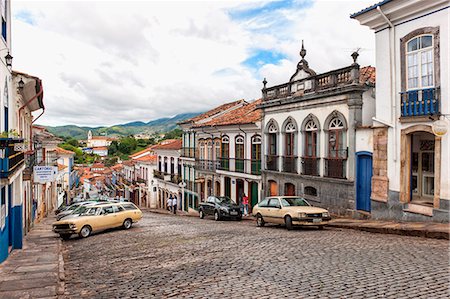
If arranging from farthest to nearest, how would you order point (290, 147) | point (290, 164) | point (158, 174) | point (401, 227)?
point (158, 174) → point (290, 147) → point (290, 164) → point (401, 227)

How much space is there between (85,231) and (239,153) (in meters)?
12.7

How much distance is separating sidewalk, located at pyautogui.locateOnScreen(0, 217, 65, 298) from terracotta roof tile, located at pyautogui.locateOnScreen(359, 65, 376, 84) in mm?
13806

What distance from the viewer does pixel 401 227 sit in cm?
1276

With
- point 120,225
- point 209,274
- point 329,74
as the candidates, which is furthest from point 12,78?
point 329,74

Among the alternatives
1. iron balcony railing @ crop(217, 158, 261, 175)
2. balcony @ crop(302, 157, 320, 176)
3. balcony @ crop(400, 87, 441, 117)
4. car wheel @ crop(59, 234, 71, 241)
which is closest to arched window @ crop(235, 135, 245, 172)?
iron balcony railing @ crop(217, 158, 261, 175)

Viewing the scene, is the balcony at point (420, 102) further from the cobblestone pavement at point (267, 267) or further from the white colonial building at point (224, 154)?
the white colonial building at point (224, 154)

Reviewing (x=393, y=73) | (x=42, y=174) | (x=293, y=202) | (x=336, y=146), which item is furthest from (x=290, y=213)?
(x=42, y=174)

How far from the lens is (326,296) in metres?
6.70

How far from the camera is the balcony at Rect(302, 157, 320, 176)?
63.4 feet

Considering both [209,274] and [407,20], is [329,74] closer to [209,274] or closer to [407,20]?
[407,20]

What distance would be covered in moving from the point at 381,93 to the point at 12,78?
535 inches

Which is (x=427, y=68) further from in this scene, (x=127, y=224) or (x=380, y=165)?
(x=127, y=224)

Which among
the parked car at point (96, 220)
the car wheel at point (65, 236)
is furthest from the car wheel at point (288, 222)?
the car wheel at point (65, 236)

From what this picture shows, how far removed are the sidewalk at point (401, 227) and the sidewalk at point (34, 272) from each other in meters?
9.94
